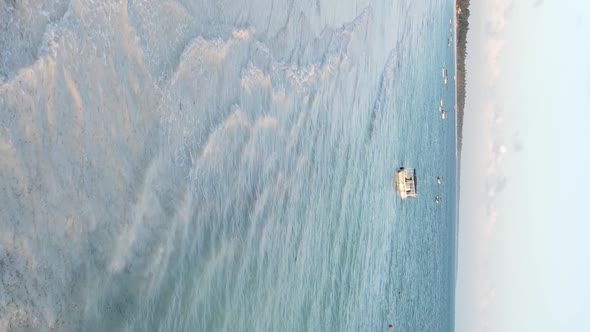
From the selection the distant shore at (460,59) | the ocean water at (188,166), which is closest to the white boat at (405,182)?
the ocean water at (188,166)

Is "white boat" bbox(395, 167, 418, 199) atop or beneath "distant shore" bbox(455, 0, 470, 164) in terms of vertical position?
beneath

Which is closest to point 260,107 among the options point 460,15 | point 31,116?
point 31,116

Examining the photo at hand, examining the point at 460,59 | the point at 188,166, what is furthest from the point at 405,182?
the point at 460,59

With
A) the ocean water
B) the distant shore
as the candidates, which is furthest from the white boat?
the distant shore

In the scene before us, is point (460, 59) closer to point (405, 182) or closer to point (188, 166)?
point (405, 182)

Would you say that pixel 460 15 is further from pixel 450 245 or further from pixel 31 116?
pixel 31 116

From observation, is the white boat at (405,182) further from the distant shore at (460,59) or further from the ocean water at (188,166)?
the distant shore at (460,59)

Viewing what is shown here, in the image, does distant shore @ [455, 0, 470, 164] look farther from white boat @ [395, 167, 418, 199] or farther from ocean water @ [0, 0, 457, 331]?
ocean water @ [0, 0, 457, 331]
